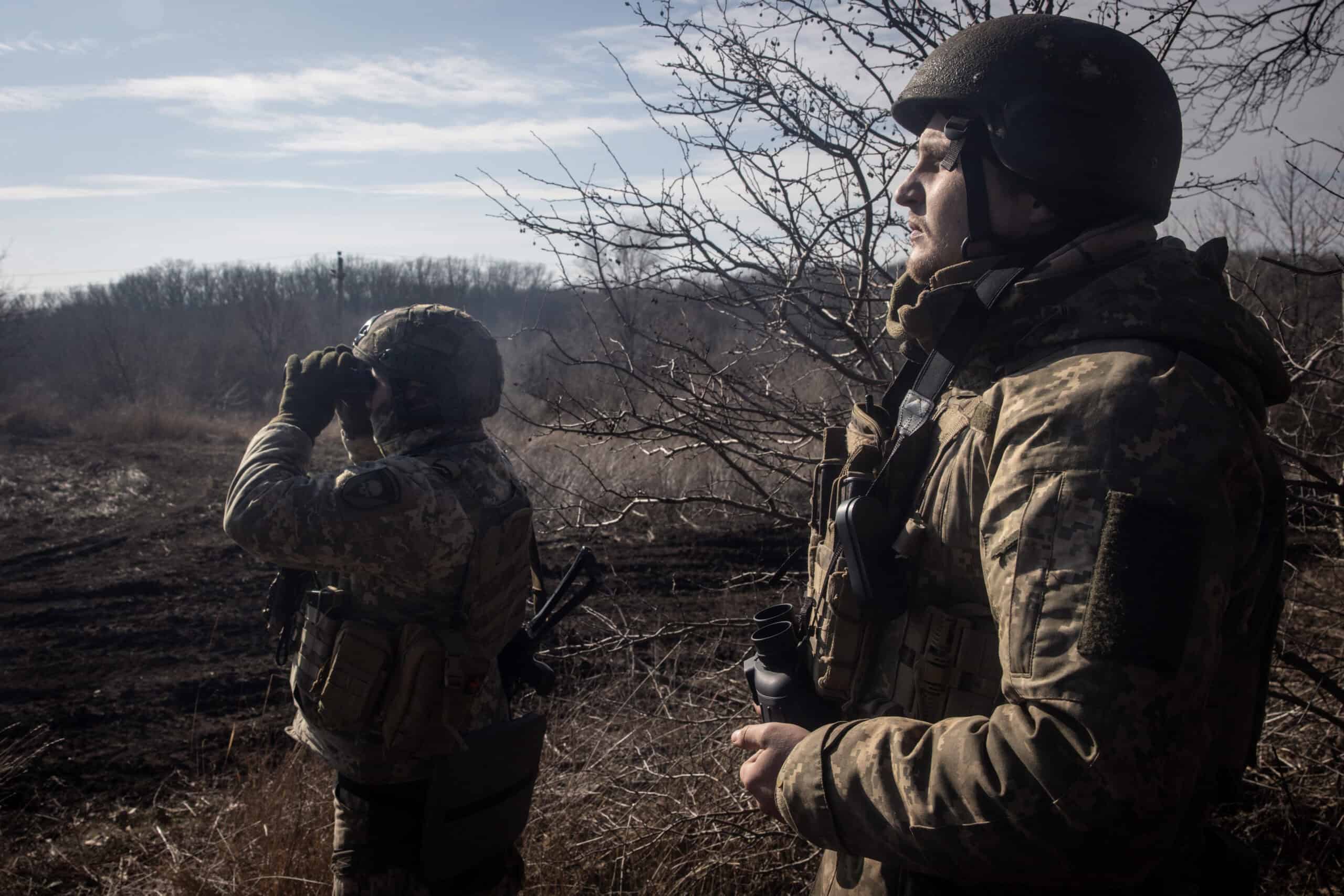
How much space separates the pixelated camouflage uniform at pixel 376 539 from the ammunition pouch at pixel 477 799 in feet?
0.36

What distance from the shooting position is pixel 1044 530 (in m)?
1.11

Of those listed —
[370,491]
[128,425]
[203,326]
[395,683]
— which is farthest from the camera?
[203,326]

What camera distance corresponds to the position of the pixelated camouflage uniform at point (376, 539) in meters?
2.56

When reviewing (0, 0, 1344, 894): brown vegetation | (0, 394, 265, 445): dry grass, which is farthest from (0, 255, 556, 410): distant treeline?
(0, 0, 1344, 894): brown vegetation

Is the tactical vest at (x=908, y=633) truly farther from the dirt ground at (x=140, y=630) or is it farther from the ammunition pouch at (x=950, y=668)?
the dirt ground at (x=140, y=630)

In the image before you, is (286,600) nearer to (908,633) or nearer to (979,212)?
(908,633)

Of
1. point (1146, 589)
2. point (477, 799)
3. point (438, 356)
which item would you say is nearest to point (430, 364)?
point (438, 356)

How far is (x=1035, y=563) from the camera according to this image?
43.8 inches

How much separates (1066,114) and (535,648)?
2.37 metres

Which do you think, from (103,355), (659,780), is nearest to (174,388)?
(103,355)

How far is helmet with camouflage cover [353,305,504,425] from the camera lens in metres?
2.96

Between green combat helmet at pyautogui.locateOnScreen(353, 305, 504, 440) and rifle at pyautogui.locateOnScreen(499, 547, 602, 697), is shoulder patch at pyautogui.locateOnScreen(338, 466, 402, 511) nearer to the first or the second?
green combat helmet at pyautogui.locateOnScreen(353, 305, 504, 440)

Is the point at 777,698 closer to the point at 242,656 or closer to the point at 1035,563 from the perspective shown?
the point at 1035,563

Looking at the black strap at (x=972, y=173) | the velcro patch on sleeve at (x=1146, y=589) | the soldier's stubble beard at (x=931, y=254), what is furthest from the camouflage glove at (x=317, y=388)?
the velcro patch on sleeve at (x=1146, y=589)
